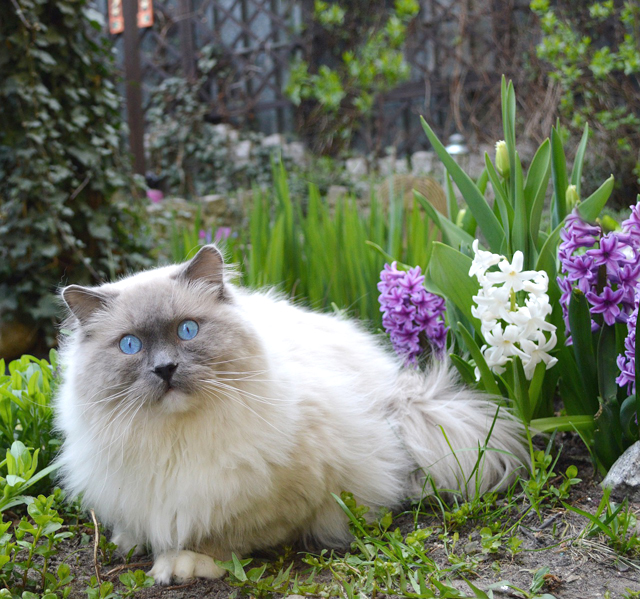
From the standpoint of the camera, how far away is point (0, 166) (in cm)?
416

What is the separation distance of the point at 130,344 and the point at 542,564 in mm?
1246

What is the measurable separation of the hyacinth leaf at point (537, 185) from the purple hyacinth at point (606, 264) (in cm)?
24

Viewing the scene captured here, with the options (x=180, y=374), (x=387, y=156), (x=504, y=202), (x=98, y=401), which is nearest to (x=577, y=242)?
(x=504, y=202)

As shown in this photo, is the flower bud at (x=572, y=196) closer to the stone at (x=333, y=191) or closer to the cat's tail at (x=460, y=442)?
the cat's tail at (x=460, y=442)

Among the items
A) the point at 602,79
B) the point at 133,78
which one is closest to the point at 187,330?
the point at 133,78

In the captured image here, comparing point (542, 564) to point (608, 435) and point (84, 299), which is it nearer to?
point (608, 435)

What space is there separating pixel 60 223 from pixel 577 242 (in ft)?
11.6

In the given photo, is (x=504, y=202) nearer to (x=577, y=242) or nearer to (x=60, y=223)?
(x=577, y=242)

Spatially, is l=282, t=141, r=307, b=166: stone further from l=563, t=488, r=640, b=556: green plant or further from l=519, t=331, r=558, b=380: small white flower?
l=563, t=488, r=640, b=556: green plant

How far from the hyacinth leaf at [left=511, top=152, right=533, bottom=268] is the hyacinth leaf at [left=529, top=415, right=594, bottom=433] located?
0.53 m

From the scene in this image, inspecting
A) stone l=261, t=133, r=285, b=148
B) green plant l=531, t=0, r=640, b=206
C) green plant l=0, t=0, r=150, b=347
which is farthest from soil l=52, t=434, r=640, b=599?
stone l=261, t=133, r=285, b=148

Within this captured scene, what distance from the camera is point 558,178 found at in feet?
6.79

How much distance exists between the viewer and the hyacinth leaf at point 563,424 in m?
1.94

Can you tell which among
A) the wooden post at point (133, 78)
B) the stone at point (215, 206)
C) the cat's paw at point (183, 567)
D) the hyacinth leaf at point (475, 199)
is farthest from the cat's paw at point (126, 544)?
the stone at point (215, 206)
